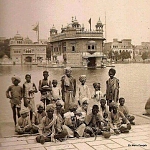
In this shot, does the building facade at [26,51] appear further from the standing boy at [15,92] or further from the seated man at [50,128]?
the seated man at [50,128]

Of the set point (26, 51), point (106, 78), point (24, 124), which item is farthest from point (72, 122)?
point (106, 78)

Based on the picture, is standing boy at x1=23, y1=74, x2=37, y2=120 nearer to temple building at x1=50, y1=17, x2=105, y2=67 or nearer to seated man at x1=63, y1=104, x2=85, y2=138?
seated man at x1=63, y1=104, x2=85, y2=138

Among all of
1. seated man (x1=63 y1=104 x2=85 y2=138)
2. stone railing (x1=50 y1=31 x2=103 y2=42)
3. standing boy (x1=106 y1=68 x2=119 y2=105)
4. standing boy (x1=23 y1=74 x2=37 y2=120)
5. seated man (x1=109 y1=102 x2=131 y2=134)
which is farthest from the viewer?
stone railing (x1=50 y1=31 x2=103 y2=42)

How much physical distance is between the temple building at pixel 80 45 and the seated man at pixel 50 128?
1.78m

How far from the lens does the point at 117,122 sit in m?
4.88

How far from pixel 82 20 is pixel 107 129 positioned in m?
2.17

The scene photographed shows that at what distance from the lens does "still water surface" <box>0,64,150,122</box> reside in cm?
497

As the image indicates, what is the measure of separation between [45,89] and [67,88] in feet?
1.43

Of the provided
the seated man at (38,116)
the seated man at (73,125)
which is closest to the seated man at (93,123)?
the seated man at (73,125)

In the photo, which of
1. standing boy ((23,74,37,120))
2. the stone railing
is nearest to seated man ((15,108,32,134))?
standing boy ((23,74,37,120))

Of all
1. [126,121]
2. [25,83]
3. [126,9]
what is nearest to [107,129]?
[126,121]

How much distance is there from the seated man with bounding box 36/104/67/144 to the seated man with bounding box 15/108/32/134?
41 cm

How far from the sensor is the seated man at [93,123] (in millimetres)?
4566

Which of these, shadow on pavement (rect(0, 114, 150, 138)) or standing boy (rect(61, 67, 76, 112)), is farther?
standing boy (rect(61, 67, 76, 112))
